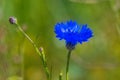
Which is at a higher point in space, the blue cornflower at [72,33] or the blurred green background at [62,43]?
the blurred green background at [62,43]

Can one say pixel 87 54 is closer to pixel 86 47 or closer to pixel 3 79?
pixel 86 47

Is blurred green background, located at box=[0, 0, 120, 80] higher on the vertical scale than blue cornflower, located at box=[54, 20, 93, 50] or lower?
higher

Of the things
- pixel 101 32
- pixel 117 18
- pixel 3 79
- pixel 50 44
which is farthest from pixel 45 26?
pixel 3 79

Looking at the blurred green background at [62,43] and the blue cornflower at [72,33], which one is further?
the blurred green background at [62,43]

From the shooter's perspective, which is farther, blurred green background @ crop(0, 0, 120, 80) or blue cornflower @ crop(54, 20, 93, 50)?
blurred green background @ crop(0, 0, 120, 80)

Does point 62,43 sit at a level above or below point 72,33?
above
